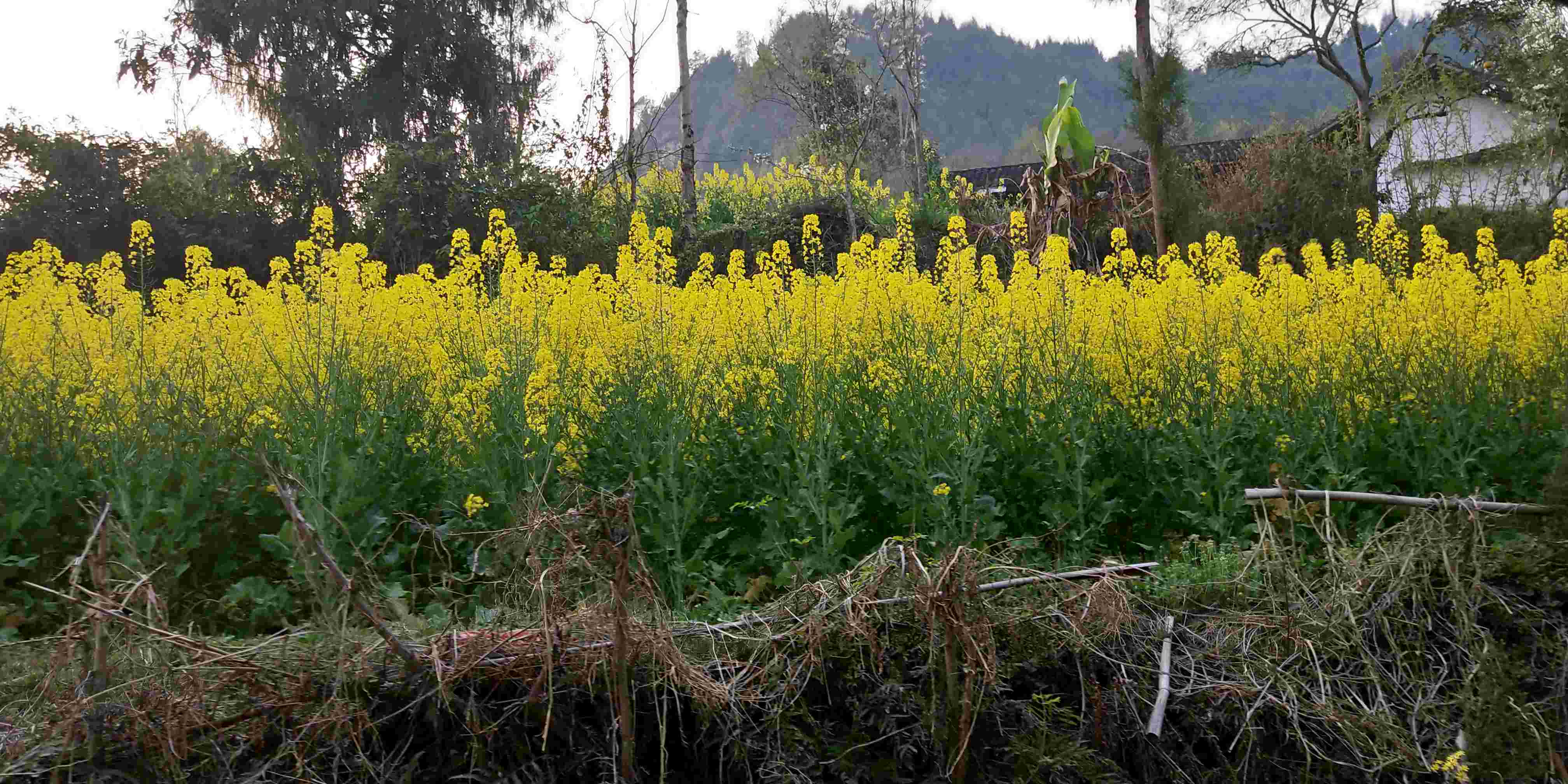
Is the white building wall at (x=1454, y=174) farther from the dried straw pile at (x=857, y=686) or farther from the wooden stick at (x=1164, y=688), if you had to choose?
the wooden stick at (x=1164, y=688)

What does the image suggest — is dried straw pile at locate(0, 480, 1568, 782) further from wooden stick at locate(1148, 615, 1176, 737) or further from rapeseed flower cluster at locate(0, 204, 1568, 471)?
rapeseed flower cluster at locate(0, 204, 1568, 471)

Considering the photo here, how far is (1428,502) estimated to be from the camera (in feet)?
9.71

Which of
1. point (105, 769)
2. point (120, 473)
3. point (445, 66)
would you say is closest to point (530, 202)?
point (445, 66)

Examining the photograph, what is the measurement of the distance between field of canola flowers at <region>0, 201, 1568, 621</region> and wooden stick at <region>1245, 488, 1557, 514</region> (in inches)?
28.6

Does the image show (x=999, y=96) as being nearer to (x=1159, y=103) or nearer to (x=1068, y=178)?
(x=1068, y=178)

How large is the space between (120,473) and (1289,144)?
21150 mm

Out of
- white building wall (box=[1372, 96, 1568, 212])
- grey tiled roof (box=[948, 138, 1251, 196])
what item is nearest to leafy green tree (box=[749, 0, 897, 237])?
grey tiled roof (box=[948, 138, 1251, 196])

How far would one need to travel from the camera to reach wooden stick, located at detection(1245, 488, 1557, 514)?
2877mm

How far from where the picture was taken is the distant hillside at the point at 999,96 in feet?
218

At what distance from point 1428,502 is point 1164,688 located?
3.81ft

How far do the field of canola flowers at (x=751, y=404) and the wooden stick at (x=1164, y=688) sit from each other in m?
0.89

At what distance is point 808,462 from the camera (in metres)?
3.81

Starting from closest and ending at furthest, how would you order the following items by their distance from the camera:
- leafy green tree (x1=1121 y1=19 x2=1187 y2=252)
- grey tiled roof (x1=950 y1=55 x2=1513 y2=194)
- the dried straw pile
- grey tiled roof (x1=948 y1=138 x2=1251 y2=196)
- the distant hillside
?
the dried straw pile → leafy green tree (x1=1121 y1=19 x2=1187 y2=252) → grey tiled roof (x1=950 y1=55 x2=1513 y2=194) → grey tiled roof (x1=948 y1=138 x2=1251 y2=196) → the distant hillside

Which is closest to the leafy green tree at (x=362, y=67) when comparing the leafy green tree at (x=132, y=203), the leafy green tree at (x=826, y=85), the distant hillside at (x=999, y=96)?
the leafy green tree at (x=132, y=203)
